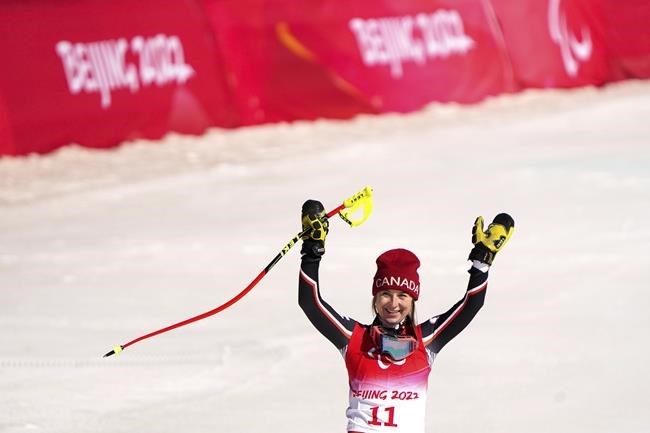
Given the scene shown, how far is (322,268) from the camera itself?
387 inches

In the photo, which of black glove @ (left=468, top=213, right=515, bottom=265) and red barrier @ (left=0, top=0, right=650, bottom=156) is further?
red barrier @ (left=0, top=0, right=650, bottom=156)

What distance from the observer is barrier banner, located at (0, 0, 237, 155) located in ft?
43.0

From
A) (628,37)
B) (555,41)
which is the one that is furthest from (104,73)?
(628,37)

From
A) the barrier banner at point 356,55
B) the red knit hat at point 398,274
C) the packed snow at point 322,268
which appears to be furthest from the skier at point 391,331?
the barrier banner at point 356,55

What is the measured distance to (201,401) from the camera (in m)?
7.02

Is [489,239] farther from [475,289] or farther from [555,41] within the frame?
[555,41]

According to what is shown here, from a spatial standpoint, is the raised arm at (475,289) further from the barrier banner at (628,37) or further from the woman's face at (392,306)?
the barrier banner at (628,37)

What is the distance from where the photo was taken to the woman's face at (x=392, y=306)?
4.39 meters

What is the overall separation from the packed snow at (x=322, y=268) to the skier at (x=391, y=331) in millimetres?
2046

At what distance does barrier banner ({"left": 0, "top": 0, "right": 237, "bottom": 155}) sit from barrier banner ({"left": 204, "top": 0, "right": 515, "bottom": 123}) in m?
0.39

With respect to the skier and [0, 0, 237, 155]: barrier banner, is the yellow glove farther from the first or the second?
[0, 0, 237, 155]: barrier banner

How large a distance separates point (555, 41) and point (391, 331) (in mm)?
13041

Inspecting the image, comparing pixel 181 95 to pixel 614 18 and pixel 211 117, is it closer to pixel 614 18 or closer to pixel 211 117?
pixel 211 117

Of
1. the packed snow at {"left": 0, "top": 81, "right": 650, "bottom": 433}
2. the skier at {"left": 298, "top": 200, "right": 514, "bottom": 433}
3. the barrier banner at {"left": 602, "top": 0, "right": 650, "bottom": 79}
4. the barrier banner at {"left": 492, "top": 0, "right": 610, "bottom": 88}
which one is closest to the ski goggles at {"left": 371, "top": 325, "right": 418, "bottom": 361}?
the skier at {"left": 298, "top": 200, "right": 514, "bottom": 433}
